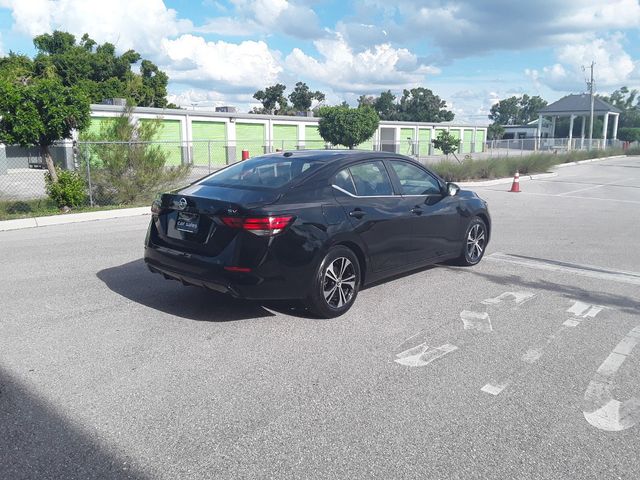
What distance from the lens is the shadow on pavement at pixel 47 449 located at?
2947 millimetres

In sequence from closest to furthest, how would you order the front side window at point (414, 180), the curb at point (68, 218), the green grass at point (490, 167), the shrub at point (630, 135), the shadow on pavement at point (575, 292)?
the shadow on pavement at point (575, 292) < the front side window at point (414, 180) < the curb at point (68, 218) < the green grass at point (490, 167) < the shrub at point (630, 135)

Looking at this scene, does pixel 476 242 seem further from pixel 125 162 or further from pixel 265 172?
pixel 125 162

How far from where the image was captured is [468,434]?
11.2 feet

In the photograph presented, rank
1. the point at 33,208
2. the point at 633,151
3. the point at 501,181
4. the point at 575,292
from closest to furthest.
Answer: the point at 575,292, the point at 33,208, the point at 501,181, the point at 633,151

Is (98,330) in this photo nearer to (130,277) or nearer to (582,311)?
(130,277)

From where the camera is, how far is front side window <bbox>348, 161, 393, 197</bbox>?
577 cm

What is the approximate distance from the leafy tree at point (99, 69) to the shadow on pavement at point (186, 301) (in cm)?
4038

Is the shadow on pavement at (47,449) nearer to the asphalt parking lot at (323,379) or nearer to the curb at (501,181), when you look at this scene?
the asphalt parking lot at (323,379)

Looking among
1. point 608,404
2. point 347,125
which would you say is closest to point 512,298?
point 608,404

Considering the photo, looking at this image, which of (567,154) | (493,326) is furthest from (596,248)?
(567,154)

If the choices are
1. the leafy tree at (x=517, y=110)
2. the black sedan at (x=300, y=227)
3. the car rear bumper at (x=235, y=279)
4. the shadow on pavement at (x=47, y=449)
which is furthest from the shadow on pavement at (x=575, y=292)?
the leafy tree at (x=517, y=110)

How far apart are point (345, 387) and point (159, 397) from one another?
1.29 m

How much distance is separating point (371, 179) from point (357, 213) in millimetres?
611

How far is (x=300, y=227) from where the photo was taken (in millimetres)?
4984
